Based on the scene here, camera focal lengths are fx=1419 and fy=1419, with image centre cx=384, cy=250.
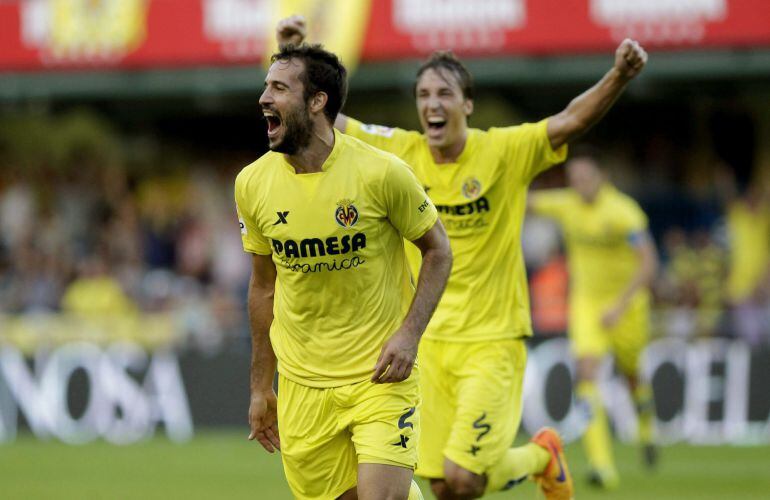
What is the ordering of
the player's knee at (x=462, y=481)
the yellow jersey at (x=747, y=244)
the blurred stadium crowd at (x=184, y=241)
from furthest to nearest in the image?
the yellow jersey at (x=747, y=244) → the blurred stadium crowd at (x=184, y=241) → the player's knee at (x=462, y=481)

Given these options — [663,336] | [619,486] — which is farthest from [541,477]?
[663,336]

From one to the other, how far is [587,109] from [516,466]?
2019 millimetres

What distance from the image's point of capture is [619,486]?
11.7 m

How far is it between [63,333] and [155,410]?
161cm

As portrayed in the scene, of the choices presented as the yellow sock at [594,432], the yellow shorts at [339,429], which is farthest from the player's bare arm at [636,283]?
the yellow shorts at [339,429]

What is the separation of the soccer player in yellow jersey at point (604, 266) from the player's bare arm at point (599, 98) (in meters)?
4.95

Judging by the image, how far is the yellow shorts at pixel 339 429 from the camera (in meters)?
6.38

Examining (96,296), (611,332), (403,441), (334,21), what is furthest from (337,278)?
(96,296)

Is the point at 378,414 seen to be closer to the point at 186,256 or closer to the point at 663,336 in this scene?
the point at 663,336

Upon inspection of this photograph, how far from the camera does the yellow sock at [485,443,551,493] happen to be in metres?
7.83

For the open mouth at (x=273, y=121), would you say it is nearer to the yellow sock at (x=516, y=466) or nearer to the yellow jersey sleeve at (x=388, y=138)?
the yellow jersey sleeve at (x=388, y=138)

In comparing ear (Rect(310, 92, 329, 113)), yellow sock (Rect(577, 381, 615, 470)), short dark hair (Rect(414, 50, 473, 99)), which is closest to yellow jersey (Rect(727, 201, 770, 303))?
yellow sock (Rect(577, 381, 615, 470))

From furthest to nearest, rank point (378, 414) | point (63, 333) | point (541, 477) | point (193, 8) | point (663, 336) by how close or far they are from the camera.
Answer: point (193, 8)
point (63, 333)
point (663, 336)
point (541, 477)
point (378, 414)

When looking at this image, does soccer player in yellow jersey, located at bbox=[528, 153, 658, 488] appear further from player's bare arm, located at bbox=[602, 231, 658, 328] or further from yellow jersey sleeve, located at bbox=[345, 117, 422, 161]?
yellow jersey sleeve, located at bbox=[345, 117, 422, 161]
